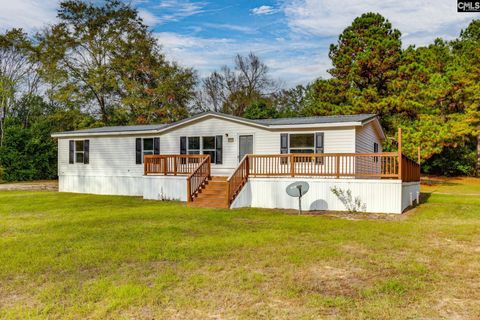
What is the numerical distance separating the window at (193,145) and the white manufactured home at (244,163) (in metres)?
0.05

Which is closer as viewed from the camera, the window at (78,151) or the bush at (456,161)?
the window at (78,151)

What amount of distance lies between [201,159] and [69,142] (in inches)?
366

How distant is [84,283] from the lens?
15.9 feet

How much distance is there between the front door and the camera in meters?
15.9

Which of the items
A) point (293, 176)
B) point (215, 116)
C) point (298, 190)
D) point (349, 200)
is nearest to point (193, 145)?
point (215, 116)

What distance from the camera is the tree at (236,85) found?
138 feet

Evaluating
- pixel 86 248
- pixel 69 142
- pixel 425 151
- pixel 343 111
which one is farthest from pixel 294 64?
pixel 86 248

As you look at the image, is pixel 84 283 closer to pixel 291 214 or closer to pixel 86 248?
pixel 86 248

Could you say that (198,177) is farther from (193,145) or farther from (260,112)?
(260,112)

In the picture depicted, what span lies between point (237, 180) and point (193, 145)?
4.84 m

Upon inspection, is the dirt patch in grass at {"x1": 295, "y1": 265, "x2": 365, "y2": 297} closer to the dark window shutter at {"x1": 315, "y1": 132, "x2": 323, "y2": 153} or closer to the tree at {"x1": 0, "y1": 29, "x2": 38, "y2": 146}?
the dark window shutter at {"x1": 315, "y1": 132, "x2": 323, "y2": 153}

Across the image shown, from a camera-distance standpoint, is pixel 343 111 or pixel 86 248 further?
pixel 343 111

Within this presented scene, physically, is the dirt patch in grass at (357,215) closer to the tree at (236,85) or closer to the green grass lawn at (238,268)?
the green grass lawn at (238,268)

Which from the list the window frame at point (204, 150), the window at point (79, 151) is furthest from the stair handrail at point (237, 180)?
the window at point (79, 151)
